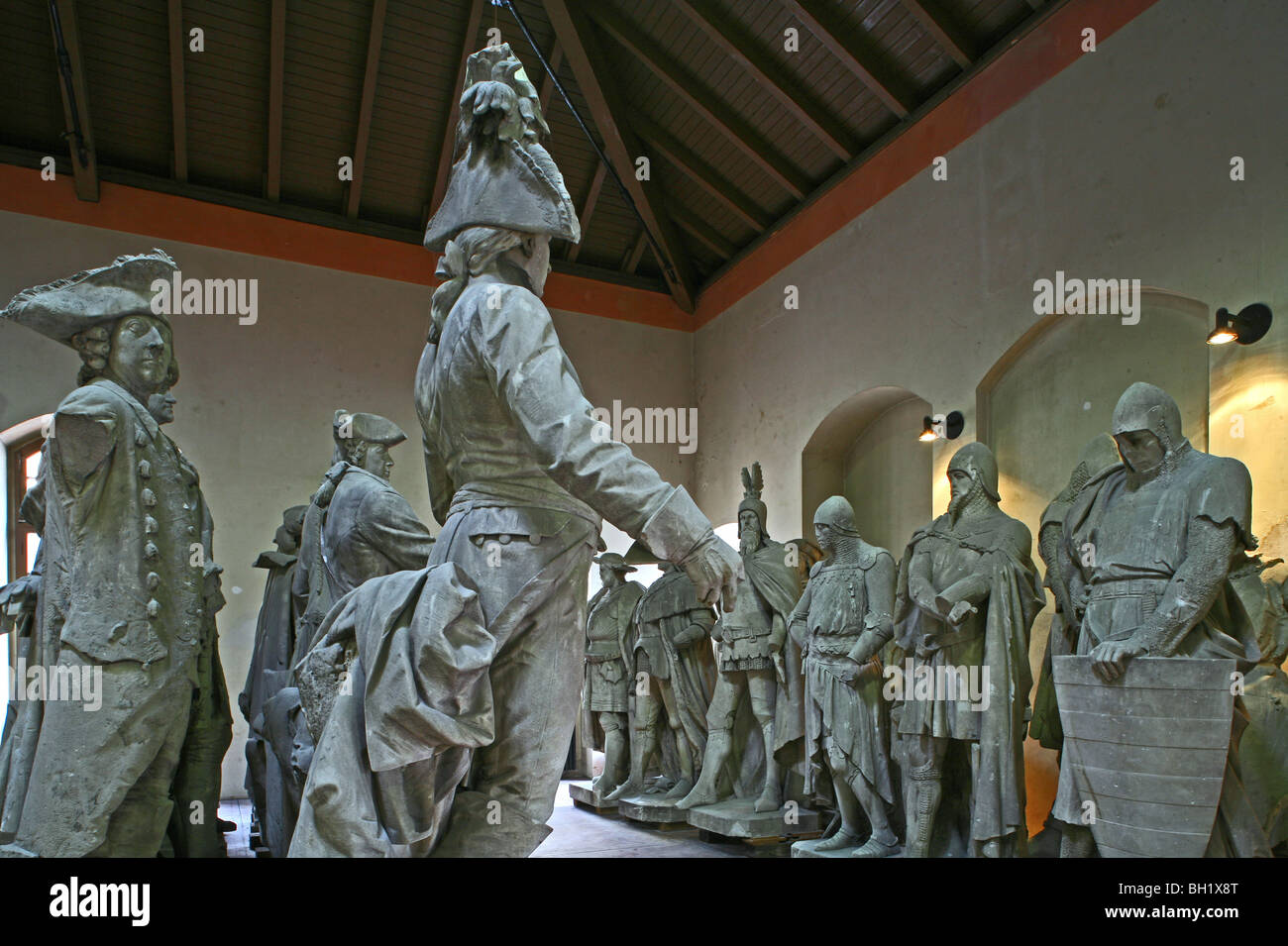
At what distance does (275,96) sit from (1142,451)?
811 cm

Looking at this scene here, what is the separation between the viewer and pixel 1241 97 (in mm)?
5465

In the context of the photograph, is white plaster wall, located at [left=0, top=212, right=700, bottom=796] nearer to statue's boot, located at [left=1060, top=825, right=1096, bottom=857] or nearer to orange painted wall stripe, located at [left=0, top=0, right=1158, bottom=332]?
orange painted wall stripe, located at [left=0, top=0, right=1158, bottom=332]

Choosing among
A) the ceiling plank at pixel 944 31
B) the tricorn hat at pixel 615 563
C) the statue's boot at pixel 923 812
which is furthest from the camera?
the tricorn hat at pixel 615 563

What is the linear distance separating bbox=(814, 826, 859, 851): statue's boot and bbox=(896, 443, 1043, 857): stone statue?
0.59 m

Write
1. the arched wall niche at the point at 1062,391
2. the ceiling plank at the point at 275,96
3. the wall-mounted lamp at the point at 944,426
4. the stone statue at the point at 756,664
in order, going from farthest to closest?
the ceiling plank at the point at 275,96 → the wall-mounted lamp at the point at 944,426 → the stone statue at the point at 756,664 → the arched wall niche at the point at 1062,391

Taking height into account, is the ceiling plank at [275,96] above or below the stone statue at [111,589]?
above

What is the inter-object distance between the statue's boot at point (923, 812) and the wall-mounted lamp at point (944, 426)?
10.6 ft

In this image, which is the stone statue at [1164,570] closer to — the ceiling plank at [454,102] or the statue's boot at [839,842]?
the statue's boot at [839,842]

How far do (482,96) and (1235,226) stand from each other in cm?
496

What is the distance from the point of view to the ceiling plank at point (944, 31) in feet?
23.6

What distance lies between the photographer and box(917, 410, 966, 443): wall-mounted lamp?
7.53 m

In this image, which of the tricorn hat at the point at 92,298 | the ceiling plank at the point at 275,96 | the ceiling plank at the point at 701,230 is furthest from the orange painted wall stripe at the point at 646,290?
the tricorn hat at the point at 92,298

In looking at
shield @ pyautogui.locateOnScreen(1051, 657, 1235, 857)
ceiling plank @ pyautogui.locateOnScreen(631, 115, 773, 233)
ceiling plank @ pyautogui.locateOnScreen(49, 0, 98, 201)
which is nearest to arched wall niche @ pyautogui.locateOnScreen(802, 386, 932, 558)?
ceiling plank @ pyautogui.locateOnScreen(631, 115, 773, 233)

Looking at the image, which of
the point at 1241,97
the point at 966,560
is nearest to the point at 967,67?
the point at 1241,97
